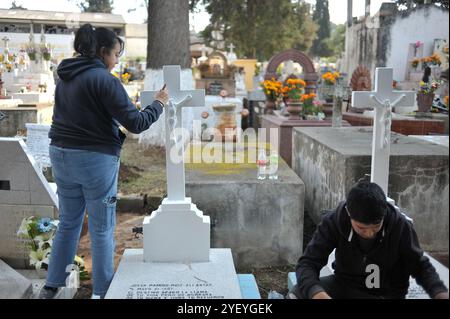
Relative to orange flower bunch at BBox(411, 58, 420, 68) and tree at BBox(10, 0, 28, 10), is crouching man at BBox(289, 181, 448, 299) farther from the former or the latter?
orange flower bunch at BBox(411, 58, 420, 68)

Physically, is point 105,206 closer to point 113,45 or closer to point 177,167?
point 177,167

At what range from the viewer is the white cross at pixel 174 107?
289cm

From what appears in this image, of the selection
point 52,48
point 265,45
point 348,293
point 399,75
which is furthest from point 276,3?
point 348,293

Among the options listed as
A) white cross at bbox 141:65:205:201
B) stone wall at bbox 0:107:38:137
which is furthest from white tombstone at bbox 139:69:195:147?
white cross at bbox 141:65:205:201

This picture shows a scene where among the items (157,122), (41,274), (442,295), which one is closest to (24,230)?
(41,274)

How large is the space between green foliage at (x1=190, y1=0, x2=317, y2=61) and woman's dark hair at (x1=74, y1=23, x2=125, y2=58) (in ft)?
30.3

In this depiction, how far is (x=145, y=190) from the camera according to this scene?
5746 mm

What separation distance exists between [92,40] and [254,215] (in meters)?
2.06

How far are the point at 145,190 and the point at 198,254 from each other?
2880 millimetres

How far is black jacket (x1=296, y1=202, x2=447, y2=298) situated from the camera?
188 cm

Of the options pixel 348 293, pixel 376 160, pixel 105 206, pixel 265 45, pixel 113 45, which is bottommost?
pixel 348 293

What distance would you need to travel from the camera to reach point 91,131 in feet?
7.99
